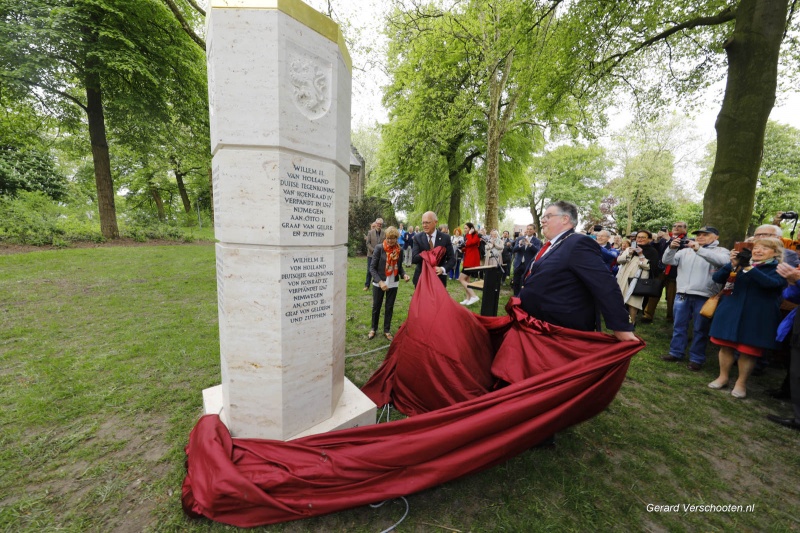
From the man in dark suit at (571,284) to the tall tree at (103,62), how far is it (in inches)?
583

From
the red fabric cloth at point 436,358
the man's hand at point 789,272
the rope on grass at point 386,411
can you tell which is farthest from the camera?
the rope on grass at point 386,411

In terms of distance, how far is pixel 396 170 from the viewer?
1809 centimetres

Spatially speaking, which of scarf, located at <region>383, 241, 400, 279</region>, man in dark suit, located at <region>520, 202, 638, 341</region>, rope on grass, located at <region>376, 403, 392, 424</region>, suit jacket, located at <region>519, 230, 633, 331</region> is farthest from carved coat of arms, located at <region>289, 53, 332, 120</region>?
rope on grass, located at <region>376, 403, 392, 424</region>

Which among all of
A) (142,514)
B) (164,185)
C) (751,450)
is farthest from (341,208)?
(164,185)

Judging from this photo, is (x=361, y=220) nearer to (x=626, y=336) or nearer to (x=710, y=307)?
(x=710, y=307)

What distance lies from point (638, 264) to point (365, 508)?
728 cm

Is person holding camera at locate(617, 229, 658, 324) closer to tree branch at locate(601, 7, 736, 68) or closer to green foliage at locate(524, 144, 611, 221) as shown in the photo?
tree branch at locate(601, 7, 736, 68)

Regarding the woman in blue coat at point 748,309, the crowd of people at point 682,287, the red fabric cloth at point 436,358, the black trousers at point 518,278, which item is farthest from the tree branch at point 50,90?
the woman in blue coat at point 748,309

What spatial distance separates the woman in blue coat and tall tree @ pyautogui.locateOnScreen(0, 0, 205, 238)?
1692 cm

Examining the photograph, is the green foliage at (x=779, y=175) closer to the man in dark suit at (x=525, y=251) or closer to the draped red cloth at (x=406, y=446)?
the man in dark suit at (x=525, y=251)

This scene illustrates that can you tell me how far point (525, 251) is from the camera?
8.55 meters

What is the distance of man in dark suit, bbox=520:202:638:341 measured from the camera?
8.20 feet

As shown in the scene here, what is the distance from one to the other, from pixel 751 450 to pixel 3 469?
269 inches

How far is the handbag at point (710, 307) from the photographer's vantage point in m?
4.43
